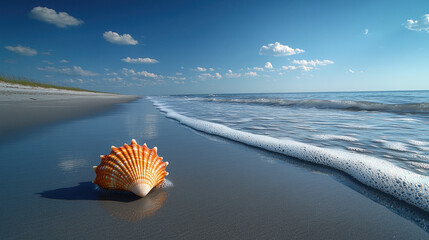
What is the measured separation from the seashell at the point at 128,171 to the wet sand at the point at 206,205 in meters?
0.12

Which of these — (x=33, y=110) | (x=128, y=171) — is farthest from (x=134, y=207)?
(x=33, y=110)

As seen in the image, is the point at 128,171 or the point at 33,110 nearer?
the point at 128,171

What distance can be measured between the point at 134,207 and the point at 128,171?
290 mm

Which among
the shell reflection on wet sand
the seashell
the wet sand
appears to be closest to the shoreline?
the wet sand

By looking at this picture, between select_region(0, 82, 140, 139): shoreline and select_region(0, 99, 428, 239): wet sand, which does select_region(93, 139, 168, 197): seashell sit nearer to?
select_region(0, 99, 428, 239): wet sand

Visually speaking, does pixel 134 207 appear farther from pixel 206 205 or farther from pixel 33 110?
pixel 33 110

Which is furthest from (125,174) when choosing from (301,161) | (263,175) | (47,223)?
(301,161)

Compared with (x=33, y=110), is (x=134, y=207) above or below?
below

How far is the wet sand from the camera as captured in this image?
134cm

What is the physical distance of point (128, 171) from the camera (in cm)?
166

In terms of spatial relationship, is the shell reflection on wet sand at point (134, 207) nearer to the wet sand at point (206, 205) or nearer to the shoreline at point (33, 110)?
the wet sand at point (206, 205)

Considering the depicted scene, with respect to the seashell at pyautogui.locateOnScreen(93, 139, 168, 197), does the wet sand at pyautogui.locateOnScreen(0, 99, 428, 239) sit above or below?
below

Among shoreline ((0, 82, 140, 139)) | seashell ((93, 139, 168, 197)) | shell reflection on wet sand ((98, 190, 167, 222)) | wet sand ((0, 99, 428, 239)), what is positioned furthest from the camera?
shoreline ((0, 82, 140, 139))

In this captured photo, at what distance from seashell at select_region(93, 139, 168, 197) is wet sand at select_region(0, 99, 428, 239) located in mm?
123
